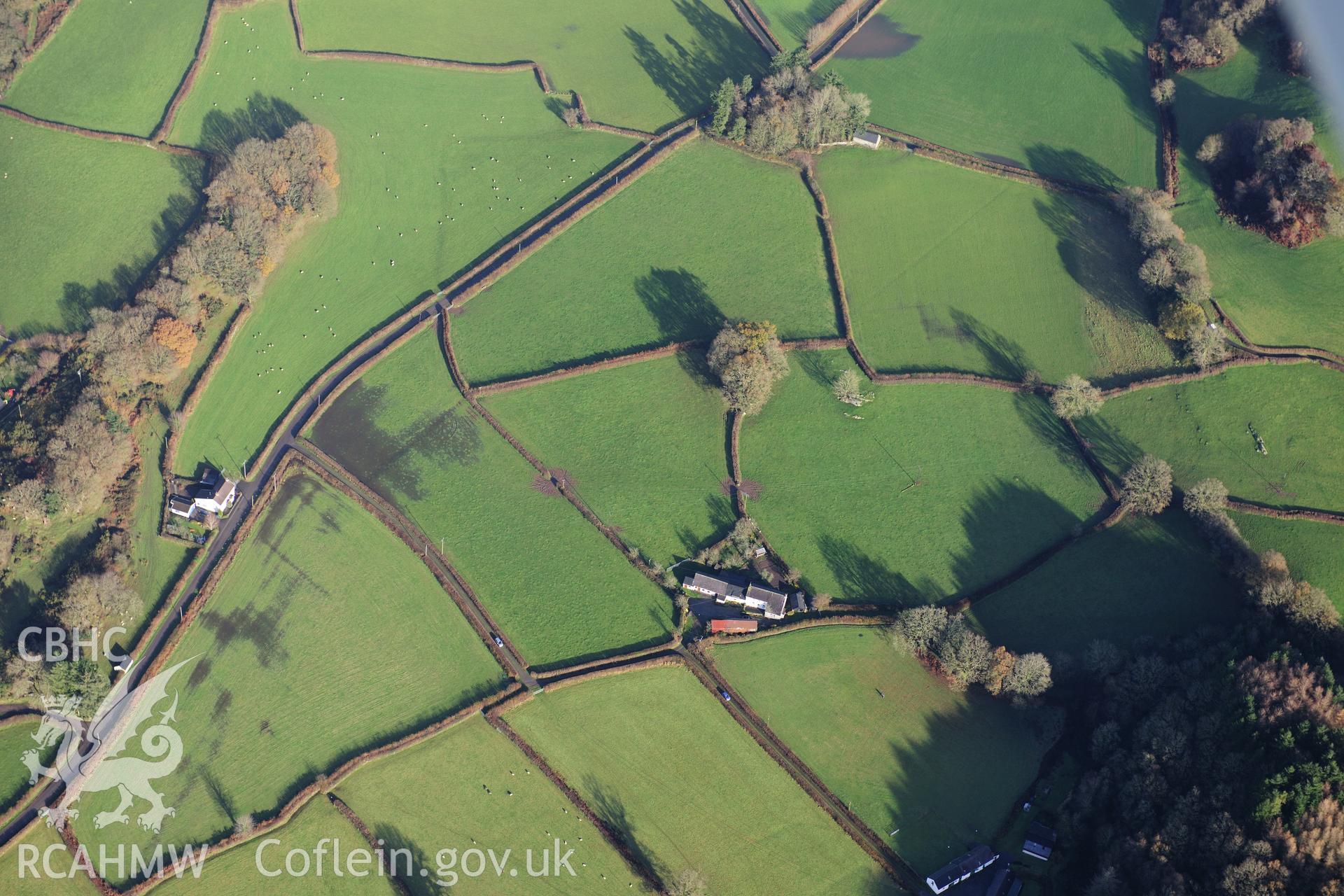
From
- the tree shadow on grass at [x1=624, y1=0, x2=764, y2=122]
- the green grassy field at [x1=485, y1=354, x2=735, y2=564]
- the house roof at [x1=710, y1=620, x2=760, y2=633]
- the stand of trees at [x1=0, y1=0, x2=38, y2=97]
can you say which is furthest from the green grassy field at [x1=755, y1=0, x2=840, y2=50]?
the stand of trees at [x1=0, y1=0, x2=38, y2=97]

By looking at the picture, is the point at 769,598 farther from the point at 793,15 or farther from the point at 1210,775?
the point at 793,15

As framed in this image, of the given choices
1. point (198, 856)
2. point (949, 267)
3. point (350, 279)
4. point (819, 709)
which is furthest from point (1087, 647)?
point (350, 279)

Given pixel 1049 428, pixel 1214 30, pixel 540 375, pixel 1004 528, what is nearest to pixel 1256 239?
pixel 1214 30

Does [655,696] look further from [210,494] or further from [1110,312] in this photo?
[1110,312]

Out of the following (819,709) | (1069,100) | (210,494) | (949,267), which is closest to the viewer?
(819,709)

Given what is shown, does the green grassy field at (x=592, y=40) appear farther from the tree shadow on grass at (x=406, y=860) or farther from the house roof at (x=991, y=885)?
the house roof at (x=991, y=885)

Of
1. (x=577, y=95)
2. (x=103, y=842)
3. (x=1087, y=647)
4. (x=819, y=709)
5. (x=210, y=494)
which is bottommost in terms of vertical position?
(x=1087, y=647)
